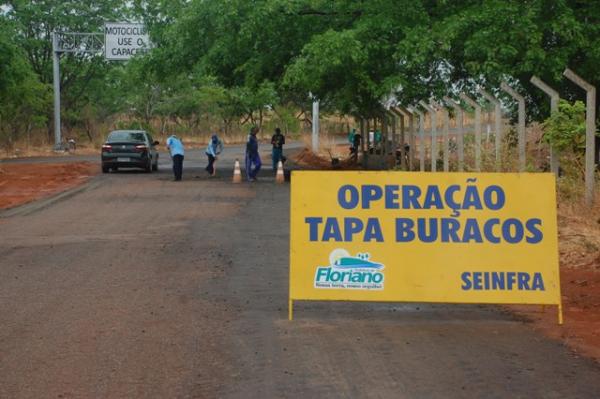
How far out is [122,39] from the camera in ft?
148

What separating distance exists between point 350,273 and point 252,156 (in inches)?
799

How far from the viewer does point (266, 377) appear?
6.73m

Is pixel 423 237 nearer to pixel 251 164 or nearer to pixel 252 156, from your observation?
pixel 252 156

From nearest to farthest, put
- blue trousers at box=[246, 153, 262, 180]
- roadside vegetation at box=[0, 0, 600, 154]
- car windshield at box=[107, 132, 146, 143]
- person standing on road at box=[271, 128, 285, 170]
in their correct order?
roadside vegetation at box=[0, 0, 600, 154]
blue trousers at box=[246, 153, 262, 180]
person standing on road at box=[271, 128, 285, 170]
car windshield at box=[107, 132, 146, 143]

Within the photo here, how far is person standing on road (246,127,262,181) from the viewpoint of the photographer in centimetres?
2872

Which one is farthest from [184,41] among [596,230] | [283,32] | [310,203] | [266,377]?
[266,377]

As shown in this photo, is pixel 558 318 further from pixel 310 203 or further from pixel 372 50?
pixel 372 50

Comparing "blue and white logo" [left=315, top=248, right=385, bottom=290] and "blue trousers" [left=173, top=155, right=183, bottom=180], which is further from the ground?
"blue trousers" [left=173, top=155, right=183, bottom=180]

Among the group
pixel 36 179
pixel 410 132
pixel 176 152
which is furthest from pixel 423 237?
pixel 36 179

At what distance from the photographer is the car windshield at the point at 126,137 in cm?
3453

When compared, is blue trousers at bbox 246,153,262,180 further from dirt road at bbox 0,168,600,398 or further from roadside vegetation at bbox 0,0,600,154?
dirt road at bbox 0,168,600,398

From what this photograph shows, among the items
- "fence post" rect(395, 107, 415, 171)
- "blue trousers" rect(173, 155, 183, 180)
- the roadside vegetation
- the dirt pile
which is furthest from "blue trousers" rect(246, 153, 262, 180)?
the dirt pile

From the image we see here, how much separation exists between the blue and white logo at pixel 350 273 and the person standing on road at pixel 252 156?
19805mm

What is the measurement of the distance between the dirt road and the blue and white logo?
30 cm
